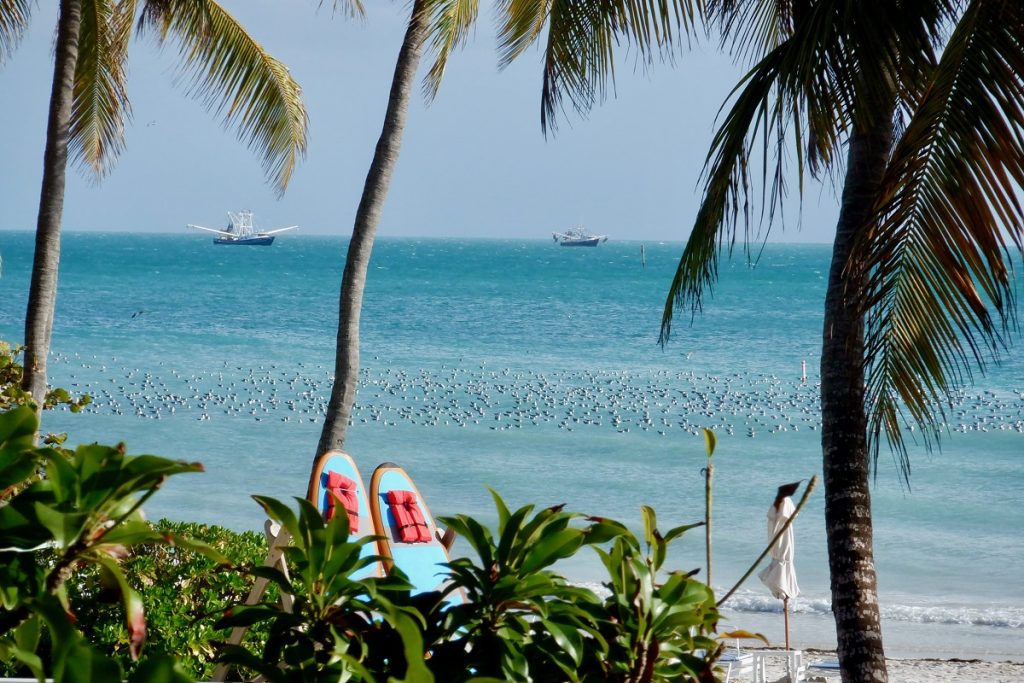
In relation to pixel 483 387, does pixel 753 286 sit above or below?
above

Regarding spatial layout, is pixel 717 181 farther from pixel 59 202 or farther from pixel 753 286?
pixel 753 286

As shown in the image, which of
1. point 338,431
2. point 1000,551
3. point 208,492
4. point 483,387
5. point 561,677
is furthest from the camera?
point 483,387

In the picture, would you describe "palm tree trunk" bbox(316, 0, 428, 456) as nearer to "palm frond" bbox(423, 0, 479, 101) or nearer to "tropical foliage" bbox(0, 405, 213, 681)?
"palm frond" bbox(423, 0, 479, 101)

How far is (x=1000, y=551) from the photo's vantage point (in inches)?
629

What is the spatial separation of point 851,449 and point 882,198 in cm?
117

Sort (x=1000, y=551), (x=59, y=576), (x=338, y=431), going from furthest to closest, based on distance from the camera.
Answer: (x=1000, y=551)
(x=338, y=431)
(x=59, y=576)

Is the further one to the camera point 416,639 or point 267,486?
point 267,486

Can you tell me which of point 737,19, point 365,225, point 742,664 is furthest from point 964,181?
point 742,664

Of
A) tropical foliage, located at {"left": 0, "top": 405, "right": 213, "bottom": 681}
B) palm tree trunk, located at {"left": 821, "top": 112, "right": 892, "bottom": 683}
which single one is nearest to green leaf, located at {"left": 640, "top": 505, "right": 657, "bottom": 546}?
tropical foliage, located at {"left": 0, "top": 405, "right": 213, "bottom": 681}

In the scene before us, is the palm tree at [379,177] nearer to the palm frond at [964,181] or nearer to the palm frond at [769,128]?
the palm frond at [769,128]

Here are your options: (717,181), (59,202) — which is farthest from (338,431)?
(717,181)

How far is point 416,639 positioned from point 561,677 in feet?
1.52

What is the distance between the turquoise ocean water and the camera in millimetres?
15273

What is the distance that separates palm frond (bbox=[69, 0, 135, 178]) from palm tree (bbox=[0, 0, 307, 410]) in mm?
10
